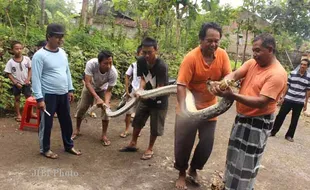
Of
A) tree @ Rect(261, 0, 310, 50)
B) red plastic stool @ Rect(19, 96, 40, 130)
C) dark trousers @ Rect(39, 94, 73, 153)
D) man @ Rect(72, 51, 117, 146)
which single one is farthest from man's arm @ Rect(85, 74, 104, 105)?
tree @ Rect(261, 0, 310, 50)

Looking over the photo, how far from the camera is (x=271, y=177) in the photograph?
4.38 metres

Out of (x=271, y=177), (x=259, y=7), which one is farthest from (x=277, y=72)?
(x=259, y=7)

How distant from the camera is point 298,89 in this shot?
243 inches

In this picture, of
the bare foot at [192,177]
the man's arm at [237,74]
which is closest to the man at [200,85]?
the bare foot at [192,177]

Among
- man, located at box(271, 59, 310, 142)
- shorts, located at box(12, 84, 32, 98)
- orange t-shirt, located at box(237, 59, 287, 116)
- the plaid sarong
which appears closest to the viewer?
orange t-shirt, located at box(237, 59, 287, 116)

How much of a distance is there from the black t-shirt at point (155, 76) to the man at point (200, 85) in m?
0.86

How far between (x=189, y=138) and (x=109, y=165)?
1332 millimetres

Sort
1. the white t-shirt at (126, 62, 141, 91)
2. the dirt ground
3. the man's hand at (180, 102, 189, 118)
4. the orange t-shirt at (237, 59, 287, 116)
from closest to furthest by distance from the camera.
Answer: the orange t-shirt at (237, 59, 287, 116)
the man's hand at (180, 102, 189, 118)
the dirt ground
the white t-shirt at (126, 62, 141, 91)

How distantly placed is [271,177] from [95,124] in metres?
3.40

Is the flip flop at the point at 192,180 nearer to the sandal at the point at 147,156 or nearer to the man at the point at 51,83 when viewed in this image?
the sandal at the point at 147,156

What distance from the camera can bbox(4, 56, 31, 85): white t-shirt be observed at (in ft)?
18.1

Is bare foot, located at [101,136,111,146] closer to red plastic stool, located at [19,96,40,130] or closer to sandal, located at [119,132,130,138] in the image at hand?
sandal, located at [119,132,130,138]

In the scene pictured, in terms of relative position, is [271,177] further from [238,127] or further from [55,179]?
[55,179]

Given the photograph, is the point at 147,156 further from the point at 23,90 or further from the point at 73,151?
the point at 23,90
